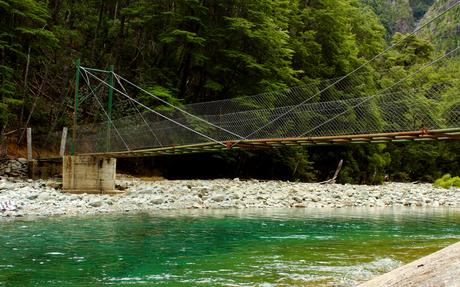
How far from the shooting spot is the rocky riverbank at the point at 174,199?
34.5 ft

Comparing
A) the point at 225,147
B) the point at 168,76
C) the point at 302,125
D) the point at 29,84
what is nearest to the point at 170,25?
the point at 168,76

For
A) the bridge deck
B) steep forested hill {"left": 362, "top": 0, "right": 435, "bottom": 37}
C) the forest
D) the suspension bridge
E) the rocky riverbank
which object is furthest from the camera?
steep forested hill {"left": 362, "top": 0, "right": 435, "bottom": 37}

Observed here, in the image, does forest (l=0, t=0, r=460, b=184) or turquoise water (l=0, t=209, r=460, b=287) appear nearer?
turquoise water (l=0, t=209, r=460, b=287)

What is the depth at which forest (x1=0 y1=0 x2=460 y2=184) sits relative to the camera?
18.2 m

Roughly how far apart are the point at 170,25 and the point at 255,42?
3641 millimetres

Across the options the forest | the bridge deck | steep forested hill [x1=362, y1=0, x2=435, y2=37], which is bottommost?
the bridge deck

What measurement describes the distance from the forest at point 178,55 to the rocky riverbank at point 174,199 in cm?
434

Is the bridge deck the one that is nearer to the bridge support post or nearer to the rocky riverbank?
the bridge support post

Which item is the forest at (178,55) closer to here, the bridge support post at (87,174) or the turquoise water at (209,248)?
the bridge support post at (87,174)

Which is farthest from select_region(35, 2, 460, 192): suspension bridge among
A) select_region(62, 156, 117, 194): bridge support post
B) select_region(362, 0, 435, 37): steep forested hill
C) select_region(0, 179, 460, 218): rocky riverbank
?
select_region(362, 0, 435, 37): steep forested hill

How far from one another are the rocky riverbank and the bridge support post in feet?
1.53

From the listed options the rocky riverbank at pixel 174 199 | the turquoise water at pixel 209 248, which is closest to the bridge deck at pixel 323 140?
the rocky riverbank at pixel 174 199

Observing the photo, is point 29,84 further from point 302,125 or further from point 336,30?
point 336,30

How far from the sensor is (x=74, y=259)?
5.59 meters
